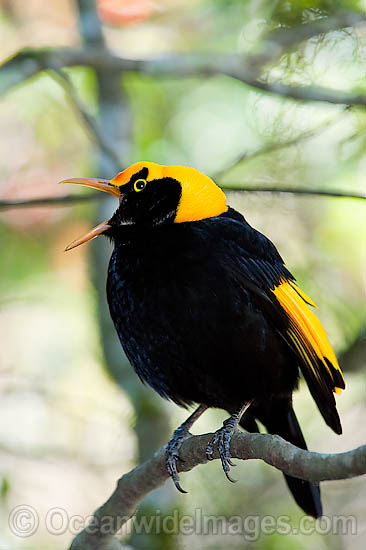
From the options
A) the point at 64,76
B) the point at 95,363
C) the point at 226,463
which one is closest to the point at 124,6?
the point at 64,76

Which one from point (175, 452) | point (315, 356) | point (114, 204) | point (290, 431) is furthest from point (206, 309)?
point (114, 204)

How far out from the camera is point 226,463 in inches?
112

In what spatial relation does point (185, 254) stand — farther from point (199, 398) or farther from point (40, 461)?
point (40, 461)

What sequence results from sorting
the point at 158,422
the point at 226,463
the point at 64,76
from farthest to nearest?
the point at 158,422
the point at 64,76
the point at 226,463

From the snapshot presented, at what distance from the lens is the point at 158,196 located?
10.3ft

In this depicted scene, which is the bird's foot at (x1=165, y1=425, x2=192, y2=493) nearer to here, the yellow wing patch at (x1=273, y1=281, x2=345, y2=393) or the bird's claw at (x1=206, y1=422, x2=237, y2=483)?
the bird's claw at (x1=206, y1=422, x2=237, y2=483)

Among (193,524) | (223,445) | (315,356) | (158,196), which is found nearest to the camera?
(223,445)

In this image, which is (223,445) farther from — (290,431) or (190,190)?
(190,190)

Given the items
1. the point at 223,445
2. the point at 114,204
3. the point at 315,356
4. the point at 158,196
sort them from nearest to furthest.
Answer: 1. the point at 223,445
2. the point at 315,356
3. the point at 158,196
4. the point at 114,204

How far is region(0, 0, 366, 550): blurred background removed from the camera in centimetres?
389

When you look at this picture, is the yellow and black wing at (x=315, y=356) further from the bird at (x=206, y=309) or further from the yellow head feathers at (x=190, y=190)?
the yellow head feathers at (x=190, y=190)

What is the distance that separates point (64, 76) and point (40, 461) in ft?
7.49

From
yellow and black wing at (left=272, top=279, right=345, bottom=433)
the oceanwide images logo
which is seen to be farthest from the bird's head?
the oceanwide images logo

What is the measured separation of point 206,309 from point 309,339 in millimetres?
462
